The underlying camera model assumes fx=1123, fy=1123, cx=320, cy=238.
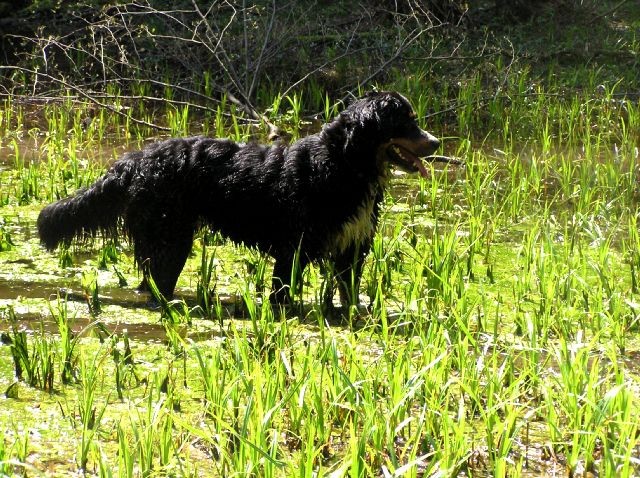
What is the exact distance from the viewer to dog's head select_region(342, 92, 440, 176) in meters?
5.70

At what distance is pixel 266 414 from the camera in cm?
340

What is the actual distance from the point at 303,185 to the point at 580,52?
7.20 m

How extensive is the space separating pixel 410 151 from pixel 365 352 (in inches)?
50.5

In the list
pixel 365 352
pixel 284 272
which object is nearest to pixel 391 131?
pixel 284 272

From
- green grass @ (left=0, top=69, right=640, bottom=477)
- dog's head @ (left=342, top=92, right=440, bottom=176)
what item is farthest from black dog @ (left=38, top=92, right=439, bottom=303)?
green grass @ (left=0, top=69, right=640, bottom=477)

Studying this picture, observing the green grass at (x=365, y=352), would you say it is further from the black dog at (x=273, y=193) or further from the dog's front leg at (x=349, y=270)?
the black dog at (x=273, y=193)

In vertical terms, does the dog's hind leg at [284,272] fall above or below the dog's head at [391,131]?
below

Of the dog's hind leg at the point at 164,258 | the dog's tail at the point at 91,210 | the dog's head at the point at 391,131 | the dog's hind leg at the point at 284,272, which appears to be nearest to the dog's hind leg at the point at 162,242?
the dog's hind leg at the point at 164,258

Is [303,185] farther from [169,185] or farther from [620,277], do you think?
[620,277]

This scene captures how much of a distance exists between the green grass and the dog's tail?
0.28 m

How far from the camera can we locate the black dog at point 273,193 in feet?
18.8

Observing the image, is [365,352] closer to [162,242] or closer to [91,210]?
[162,242]

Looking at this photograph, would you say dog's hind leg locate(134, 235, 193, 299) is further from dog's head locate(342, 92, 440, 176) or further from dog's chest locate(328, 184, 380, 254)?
dog's head locate(342, 92, 440, 176)

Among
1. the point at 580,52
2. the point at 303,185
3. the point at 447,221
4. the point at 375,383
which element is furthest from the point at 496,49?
the point at 375,383
